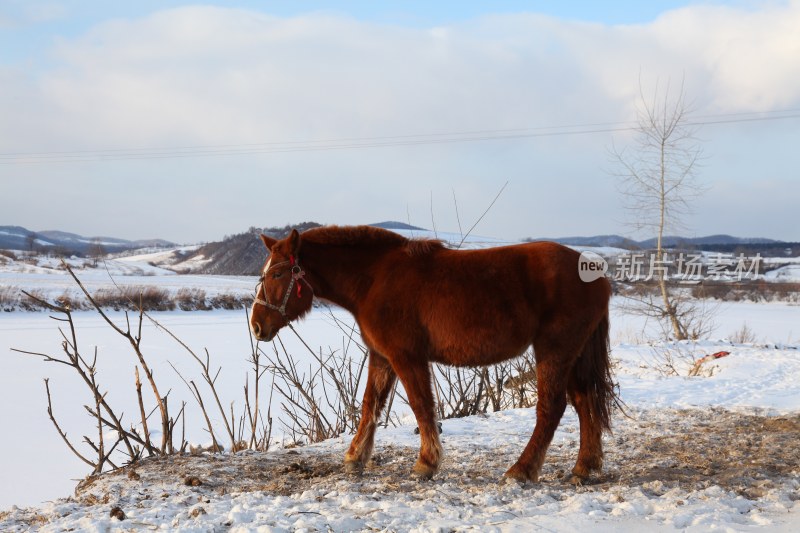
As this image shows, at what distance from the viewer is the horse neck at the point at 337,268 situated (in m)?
4.83

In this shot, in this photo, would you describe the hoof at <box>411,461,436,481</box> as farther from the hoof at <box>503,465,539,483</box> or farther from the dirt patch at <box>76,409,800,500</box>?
the hoof at <box>503,465,539,483</box>

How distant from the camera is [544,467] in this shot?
5.06 meters

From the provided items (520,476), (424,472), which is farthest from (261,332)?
(520,476)

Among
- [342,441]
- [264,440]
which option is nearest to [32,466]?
[264,440]

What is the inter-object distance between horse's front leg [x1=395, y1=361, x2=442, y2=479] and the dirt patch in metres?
0.13

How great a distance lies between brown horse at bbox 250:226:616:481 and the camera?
4477mm

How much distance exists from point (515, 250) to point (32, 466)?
23.6ft

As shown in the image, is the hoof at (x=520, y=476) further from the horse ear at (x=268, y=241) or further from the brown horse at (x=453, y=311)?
the horse ear at (x=268, y=241)

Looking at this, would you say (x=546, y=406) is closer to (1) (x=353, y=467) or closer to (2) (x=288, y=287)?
(1) (x=353, y=467)

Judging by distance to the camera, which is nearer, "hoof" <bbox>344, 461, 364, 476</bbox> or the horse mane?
"hoof" <bbox>344, 461, 364, 476</bbox>

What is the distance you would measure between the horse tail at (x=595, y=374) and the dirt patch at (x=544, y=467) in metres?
0.49

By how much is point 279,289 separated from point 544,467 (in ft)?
8.29

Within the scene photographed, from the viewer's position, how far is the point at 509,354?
4559mm

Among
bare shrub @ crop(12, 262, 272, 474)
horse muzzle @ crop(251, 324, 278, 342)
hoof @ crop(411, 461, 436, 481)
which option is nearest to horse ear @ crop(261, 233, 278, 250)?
horse muzzle @ crop(251, 324, 278, 342)
